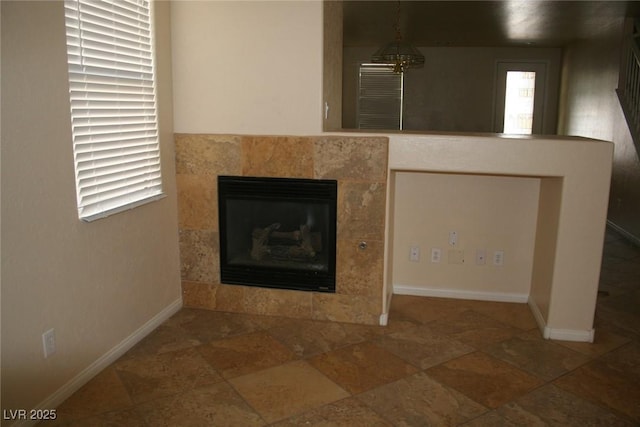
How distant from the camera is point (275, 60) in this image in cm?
326

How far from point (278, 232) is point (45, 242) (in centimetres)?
155

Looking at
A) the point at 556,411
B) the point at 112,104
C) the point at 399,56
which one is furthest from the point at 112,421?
the point at 399,56

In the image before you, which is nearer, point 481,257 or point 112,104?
point 112,104

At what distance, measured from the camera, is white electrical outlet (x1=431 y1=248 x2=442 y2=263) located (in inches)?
152

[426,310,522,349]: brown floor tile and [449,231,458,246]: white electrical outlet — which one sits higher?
[449,231,458,246]: white electrical outlet

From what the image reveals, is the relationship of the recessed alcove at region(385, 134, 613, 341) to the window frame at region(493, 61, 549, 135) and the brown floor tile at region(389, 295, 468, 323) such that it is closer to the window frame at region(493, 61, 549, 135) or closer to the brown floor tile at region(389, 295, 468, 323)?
the brown floor tile at region(389, 295, 468, 323)

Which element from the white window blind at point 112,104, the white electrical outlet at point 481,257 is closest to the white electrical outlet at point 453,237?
the white electrical outlet at point 481,257

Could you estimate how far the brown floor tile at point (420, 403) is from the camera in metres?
2.36

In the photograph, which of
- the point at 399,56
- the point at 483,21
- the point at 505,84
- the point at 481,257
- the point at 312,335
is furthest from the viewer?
the point at 505,84

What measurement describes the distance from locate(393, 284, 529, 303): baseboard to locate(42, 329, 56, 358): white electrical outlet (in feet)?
7.83

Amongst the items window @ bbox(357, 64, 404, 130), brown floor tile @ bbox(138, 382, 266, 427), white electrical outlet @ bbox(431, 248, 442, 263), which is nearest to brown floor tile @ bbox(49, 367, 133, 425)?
brown floor tile @ bbox(138, 382, 266, 427)

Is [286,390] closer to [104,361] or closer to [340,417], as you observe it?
[340,417]

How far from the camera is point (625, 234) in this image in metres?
6.24

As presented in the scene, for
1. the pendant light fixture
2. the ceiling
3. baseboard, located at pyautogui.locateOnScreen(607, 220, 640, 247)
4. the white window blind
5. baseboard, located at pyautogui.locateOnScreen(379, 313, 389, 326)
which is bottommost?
baseboard, located at pyautogui.locateOnScreen(607, 220, 640, 247)
